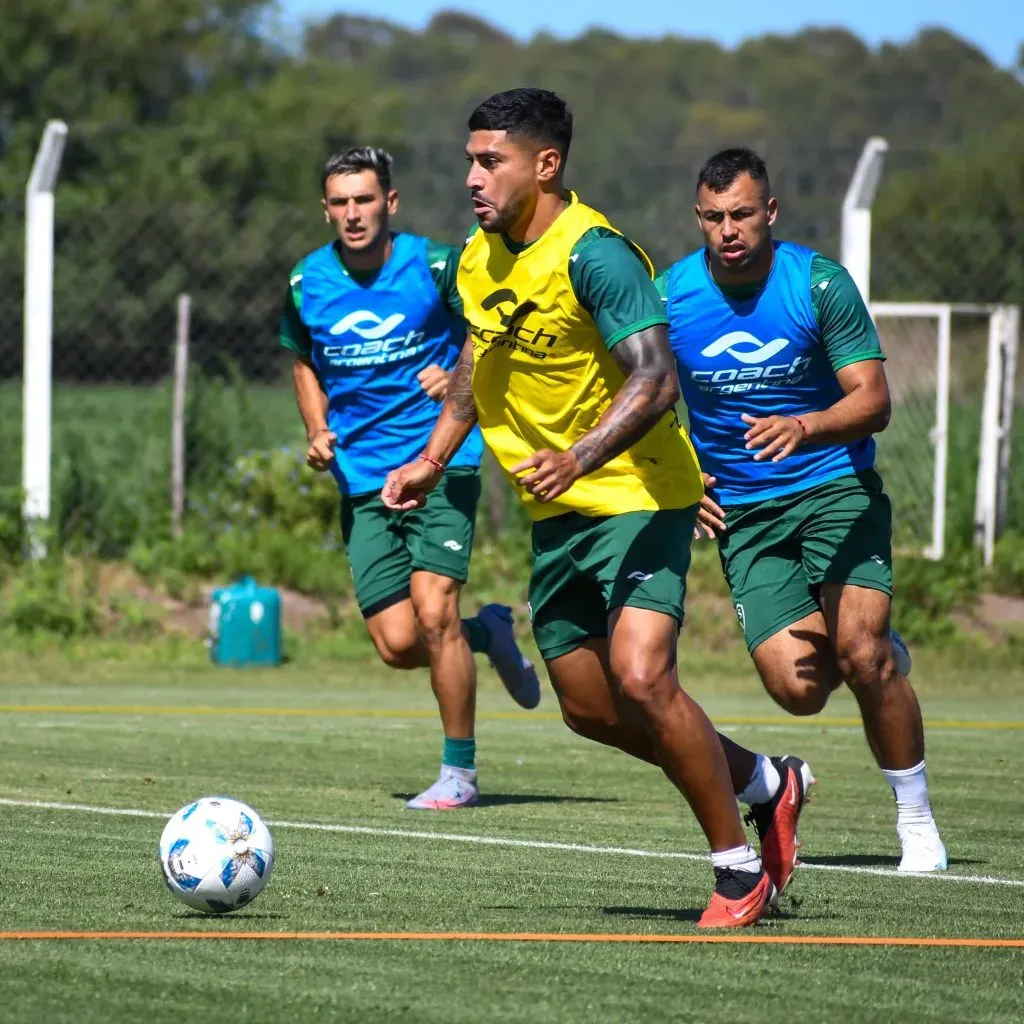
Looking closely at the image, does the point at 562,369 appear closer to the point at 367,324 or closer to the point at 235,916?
the point at 235,916

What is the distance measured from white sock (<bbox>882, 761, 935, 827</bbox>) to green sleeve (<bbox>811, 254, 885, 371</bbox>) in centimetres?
133

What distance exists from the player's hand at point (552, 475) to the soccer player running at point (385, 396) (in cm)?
329

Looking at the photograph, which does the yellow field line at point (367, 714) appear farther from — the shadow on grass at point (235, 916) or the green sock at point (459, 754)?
the shadow on grass at point (235, 916)

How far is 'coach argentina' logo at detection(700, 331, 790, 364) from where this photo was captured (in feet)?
23.0

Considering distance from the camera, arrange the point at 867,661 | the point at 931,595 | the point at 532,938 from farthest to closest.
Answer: the point at 931,595 < the point at 867,661 < the point at 532,938

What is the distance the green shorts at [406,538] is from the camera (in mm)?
8641

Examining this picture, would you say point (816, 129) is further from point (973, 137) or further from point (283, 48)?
point (973, 137)

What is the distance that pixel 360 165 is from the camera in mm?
8695

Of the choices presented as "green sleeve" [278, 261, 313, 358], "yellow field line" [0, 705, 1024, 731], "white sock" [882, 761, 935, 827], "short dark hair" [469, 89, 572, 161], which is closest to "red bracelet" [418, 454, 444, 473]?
"short dark hair" [469, 89, 572, 161]

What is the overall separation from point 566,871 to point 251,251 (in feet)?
46.7

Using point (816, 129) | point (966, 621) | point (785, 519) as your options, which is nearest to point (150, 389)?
point (966, 621)

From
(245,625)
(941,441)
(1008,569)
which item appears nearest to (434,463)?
(245,625)

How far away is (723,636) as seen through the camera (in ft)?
52.3

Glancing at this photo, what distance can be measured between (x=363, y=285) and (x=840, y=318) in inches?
106
